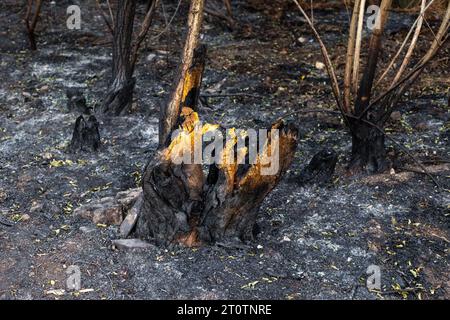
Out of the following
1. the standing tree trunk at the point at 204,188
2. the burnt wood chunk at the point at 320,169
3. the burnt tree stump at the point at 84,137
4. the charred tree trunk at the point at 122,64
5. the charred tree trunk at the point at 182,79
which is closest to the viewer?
the standing tree trunk at the point at 204,188

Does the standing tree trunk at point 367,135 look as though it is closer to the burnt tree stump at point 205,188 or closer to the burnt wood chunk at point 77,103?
the burnt tree stump at point 205,188

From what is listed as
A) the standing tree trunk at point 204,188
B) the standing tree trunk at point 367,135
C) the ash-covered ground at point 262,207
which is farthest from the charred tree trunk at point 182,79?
the standing tree trunk at point 367,135

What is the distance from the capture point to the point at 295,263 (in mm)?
2977

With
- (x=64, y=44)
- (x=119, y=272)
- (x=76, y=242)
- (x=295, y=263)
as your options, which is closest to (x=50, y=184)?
(x=76, y=242)

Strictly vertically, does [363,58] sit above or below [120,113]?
above

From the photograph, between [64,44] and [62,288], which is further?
[64,44]

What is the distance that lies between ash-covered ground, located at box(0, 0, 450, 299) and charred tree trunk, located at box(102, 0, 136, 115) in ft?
0.44

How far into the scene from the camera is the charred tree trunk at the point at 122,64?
4.68m

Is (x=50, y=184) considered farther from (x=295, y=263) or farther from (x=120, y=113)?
(x=295, y=263)

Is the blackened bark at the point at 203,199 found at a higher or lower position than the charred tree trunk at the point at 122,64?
lower

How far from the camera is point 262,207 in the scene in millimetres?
3455

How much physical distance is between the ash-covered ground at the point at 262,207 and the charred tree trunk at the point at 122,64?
5.3 inches

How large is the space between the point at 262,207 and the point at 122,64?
2.02 m
